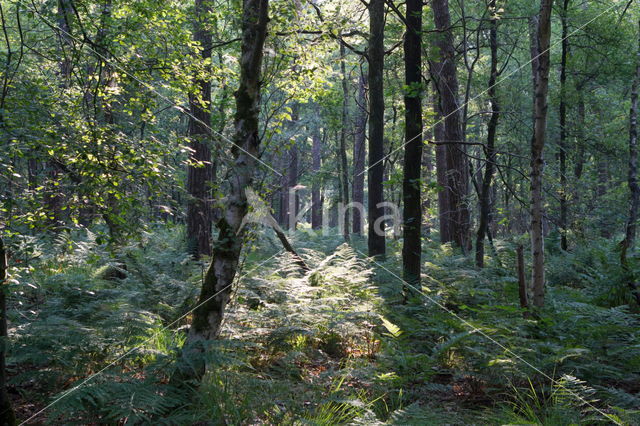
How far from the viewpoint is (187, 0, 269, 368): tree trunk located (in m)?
4.10

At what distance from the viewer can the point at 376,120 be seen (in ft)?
32.8

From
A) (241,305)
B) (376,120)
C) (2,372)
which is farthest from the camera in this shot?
(376,120)

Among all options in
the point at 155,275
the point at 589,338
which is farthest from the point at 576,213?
the point at 155,275

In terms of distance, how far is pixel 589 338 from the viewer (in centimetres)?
511

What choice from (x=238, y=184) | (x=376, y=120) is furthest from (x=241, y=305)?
(x=376, y=120)

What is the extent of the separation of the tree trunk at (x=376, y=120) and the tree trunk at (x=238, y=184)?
5.48 metres

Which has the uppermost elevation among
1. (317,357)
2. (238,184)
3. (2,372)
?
(238,184)

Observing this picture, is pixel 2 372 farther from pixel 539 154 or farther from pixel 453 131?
pixel 453 131

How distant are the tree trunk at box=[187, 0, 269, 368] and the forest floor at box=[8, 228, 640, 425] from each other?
15.0 inches

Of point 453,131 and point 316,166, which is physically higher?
point 316,166

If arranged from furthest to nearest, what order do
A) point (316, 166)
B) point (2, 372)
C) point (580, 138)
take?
point (316, 166) → point (580, 138) → point (2, 372)

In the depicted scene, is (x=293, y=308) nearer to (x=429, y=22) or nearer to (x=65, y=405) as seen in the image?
(x=65, y=405)

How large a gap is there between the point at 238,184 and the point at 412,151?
3560mm

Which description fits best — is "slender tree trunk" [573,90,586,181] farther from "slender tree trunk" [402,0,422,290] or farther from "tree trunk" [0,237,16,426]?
"tree trunk" [0,237,16,426]
